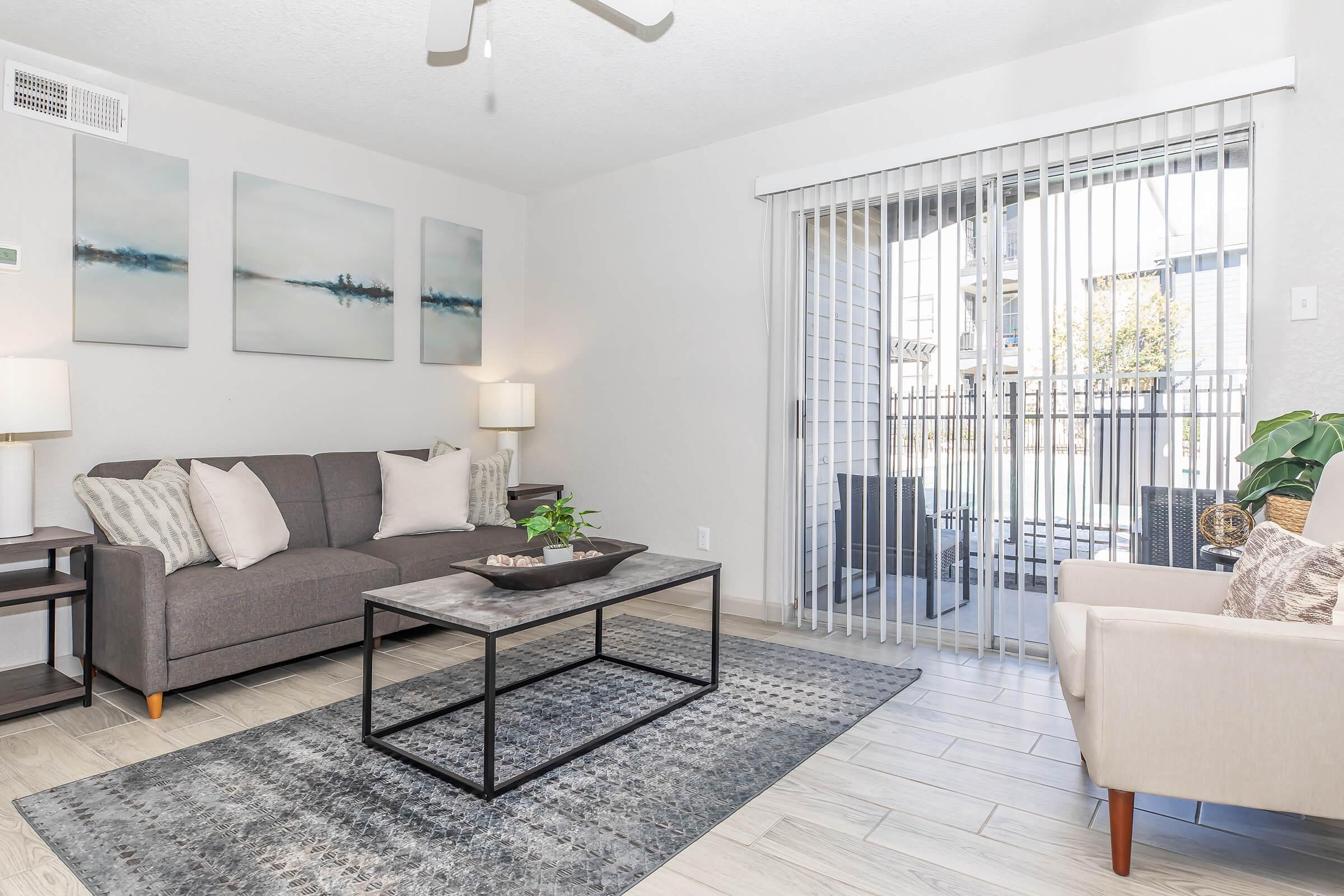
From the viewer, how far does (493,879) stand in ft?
5.53

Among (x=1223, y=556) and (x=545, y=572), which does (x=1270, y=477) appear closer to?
(x=1223, y=556)

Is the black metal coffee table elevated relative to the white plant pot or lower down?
lower down

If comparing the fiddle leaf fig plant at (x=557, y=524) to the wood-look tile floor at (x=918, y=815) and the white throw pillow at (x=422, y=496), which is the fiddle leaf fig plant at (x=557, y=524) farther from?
the white throw pillow at (x=422, y=496)

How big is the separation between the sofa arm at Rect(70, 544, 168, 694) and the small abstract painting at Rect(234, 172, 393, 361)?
4.69 feet

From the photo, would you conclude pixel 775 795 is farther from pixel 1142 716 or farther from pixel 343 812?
pixel 343 812

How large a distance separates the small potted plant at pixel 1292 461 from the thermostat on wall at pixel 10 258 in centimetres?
469

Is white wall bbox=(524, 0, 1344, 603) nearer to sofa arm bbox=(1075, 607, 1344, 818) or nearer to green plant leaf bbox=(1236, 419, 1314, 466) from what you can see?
green plant leaf bbox=(1236, 419, 1314, 466)

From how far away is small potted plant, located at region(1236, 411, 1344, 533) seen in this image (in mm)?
2363

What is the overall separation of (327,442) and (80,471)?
1136 mm

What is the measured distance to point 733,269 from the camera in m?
4.21

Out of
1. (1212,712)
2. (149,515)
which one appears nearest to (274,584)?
(149,515)

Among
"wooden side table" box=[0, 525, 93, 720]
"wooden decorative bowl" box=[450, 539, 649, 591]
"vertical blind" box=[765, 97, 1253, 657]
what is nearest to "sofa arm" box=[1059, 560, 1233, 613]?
"vertical blind" box=[765, 97, 1253, 657]

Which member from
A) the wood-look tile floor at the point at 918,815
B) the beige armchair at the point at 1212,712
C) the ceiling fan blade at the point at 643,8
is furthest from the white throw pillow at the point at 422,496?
the beige armchair at the point at 1212,712

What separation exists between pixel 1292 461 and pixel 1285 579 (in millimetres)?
933
